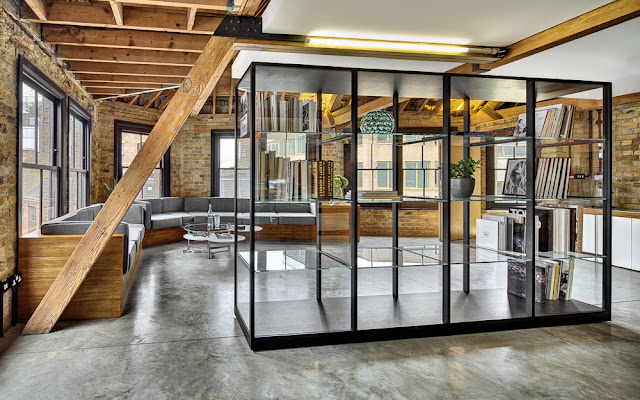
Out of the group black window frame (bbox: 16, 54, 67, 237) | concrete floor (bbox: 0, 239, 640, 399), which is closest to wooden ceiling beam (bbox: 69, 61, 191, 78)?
black window frame (bbox: 16, 54, 67, 237)

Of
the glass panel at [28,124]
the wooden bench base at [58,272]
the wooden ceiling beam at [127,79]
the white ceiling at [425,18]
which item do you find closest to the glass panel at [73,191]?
the wooden ceiling beam at [127,79]

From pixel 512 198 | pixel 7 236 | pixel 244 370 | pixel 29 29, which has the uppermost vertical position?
pixel 29 29

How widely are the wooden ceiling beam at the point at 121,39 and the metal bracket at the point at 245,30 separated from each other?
61 cm

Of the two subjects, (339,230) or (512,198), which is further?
(339,230)

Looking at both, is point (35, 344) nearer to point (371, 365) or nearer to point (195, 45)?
point (371, 365)

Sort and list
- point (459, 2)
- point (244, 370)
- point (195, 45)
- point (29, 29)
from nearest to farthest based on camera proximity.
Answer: point (244, 370)
point (459, 2)
point (29, 29)
point (195, 45)

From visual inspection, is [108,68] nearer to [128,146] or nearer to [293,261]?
[128,146]

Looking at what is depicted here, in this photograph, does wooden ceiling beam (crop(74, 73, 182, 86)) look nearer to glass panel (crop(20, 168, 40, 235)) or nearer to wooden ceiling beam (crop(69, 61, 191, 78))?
wooden ceiling beam (crop(69, 61, 191, 78))

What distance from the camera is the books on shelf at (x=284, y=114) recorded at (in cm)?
320

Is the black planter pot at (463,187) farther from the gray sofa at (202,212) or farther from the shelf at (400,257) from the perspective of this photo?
the gray sofa at (202,212)

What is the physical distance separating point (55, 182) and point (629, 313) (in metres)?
6.38

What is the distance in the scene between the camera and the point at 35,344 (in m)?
3.25

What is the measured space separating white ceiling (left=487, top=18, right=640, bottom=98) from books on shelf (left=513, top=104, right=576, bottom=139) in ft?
2.98

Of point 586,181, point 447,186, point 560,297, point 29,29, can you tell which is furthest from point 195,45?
point 560,297
